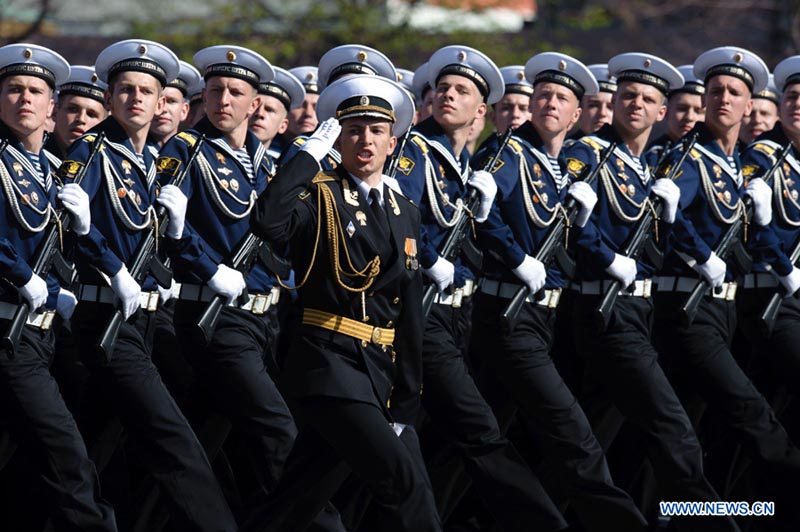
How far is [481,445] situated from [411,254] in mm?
1314

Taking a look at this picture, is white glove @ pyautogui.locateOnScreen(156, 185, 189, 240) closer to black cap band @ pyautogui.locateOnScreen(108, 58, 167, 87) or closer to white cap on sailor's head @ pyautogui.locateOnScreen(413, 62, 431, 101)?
black cap band @ pyautogui.locateOnScreen(108, 58, 167, 87)

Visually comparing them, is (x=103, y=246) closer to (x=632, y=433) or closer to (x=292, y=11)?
(x=632, y=433)

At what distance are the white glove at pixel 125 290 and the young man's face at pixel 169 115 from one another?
1.85 m

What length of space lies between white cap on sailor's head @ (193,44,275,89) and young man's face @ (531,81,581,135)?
49.3 inches

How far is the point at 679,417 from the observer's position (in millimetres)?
7652

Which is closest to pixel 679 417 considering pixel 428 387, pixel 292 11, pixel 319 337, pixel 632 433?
pixel 632 433

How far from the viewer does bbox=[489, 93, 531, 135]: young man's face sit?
9.26 meters

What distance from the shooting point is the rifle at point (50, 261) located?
6633 mm

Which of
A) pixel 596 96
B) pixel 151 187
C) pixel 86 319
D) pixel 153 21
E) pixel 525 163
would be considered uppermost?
pixel 153 21

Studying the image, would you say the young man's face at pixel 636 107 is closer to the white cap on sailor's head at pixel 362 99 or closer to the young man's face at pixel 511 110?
the young man's face at pixel 511 110

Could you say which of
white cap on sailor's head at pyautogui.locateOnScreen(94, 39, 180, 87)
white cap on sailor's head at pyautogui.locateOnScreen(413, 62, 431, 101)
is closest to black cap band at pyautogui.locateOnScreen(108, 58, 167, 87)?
white cap on sailor's head at pyautogui.locateOnScreen(94, 39, 180, 87)

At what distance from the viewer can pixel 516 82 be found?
30.5 feet

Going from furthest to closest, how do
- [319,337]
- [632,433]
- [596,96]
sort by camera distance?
[596,96]
[632,433]
[319,337]

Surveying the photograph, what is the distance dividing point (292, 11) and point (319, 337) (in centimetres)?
1419
